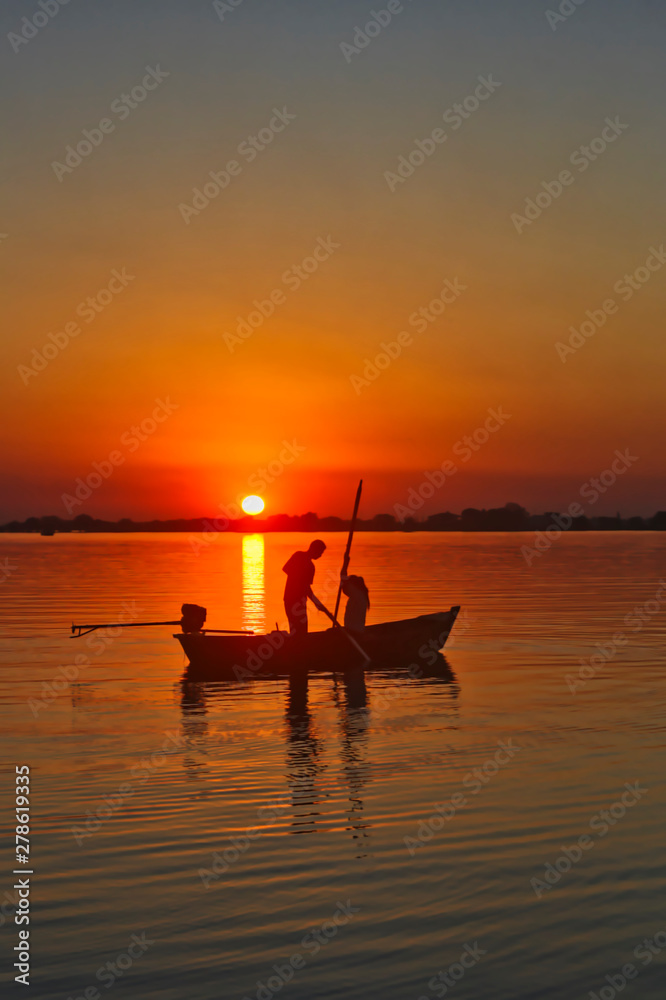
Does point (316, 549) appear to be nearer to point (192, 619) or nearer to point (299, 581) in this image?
point (299, 581)

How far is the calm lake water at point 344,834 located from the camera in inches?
304

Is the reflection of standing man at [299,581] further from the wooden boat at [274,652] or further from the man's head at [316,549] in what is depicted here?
the wooden boat at [274,652]

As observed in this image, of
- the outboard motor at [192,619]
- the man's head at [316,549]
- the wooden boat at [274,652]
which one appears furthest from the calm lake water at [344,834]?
the man's head at [316,549]

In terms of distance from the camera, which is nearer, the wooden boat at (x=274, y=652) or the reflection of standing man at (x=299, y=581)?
the reflection of standing man at (x=299, y=581)

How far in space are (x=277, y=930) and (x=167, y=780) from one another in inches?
208

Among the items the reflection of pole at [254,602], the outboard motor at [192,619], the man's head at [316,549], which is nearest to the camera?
the man's head at [316,549]

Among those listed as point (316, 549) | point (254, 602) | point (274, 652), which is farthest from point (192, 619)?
point (254, 602)

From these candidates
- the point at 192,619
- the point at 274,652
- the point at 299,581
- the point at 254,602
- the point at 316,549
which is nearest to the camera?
the point at 316,549

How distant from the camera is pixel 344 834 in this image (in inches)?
424

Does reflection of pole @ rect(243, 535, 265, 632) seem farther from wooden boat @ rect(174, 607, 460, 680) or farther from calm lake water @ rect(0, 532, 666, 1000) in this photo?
calm lake water @ rect(0, 532, 666, 1000)

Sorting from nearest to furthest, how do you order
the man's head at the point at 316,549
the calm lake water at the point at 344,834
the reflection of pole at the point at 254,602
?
1. the calm lake water at the point at 344,834
2. the man's head at the point at 316,549
3. the reflection of pole at the point at 254,602

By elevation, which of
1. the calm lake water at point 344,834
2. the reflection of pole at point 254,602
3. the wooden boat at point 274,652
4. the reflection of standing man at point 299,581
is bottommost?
the calm lake water at point 344,834

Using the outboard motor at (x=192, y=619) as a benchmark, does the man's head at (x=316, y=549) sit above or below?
above

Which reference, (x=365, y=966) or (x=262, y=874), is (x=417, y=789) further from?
(x=365, y=966)
